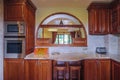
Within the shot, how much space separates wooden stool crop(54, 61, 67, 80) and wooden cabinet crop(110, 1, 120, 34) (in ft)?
5.55

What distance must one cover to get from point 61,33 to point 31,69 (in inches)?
63.6

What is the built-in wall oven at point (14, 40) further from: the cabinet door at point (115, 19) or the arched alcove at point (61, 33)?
the cabinet door at point (115, 19)

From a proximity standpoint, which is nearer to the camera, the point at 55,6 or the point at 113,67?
the point at 113,67

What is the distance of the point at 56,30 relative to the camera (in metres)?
5.05

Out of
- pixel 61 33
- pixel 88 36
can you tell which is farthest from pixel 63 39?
pixel 88 36

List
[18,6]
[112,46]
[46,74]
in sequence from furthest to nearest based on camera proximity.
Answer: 1. [112,46]
2. [46,74]
3. [18,6]

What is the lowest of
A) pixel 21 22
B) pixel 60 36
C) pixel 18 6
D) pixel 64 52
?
pixel 64 52

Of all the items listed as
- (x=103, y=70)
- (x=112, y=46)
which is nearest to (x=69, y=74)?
(x=103, y=70)

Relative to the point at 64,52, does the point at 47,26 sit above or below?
above

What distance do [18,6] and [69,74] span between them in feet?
7.34

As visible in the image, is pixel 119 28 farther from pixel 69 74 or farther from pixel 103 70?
pixel 69 74

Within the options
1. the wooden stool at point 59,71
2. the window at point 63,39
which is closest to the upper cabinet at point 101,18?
the window at point 63,39

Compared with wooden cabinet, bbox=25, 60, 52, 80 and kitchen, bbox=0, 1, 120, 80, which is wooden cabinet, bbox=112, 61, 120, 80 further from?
wooden cabinet, bbox=25, 60, 52, 80

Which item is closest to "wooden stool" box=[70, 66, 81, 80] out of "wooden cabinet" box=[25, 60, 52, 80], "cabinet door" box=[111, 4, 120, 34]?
"wooden cabinet" box=[25, 60, 52, 80]
